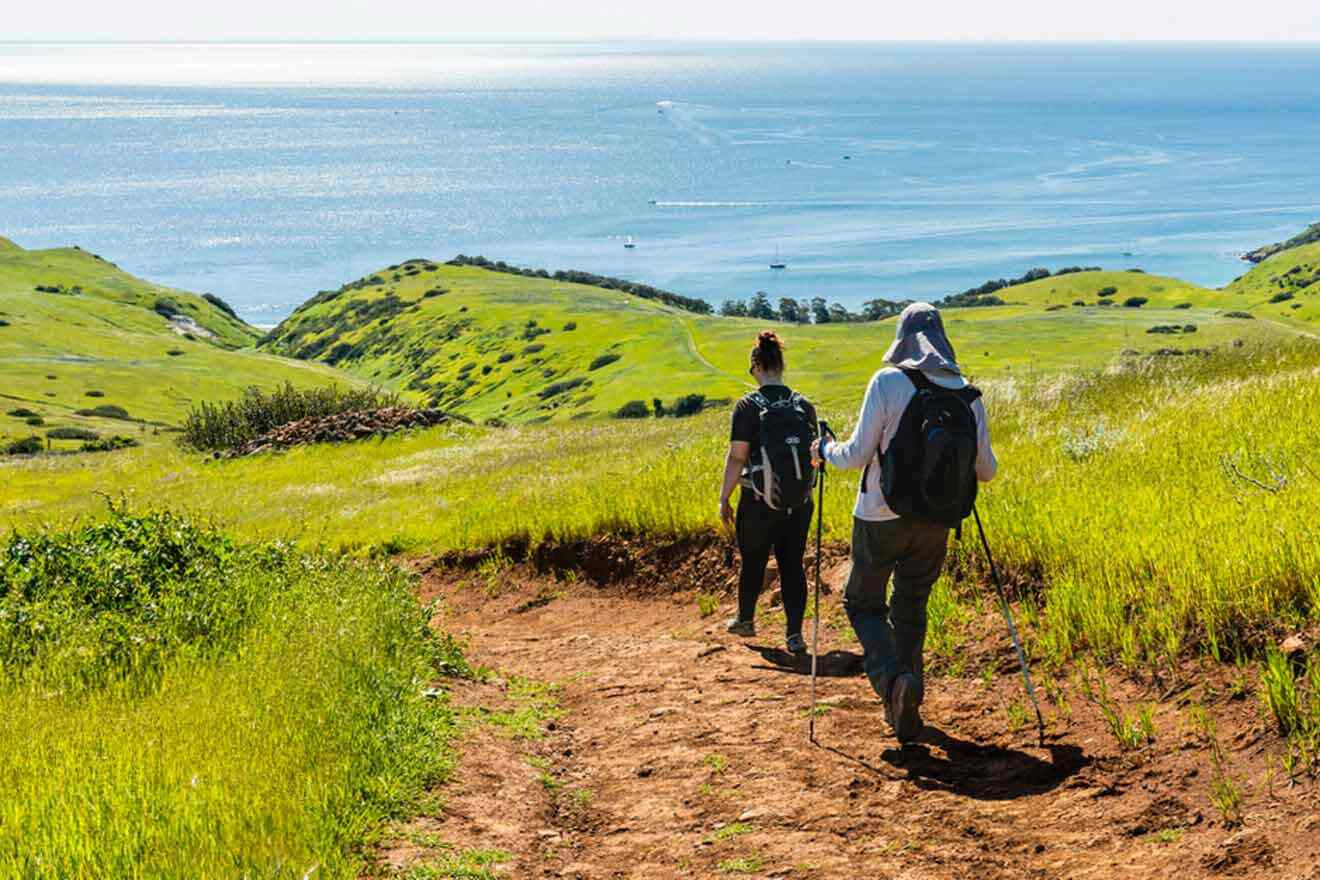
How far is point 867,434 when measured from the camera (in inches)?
261

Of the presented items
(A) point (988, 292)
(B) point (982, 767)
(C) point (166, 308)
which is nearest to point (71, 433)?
(B) point (982, 767)

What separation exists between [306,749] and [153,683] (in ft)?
6.71

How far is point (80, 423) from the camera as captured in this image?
8669 centimetres

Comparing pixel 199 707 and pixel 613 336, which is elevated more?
pixel 613 336

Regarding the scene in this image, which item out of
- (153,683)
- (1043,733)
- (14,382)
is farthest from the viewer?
(14,382)

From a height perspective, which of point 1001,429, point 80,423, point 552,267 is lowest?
point 80,423

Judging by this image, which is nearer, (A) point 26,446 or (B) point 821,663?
(B) point 821,663

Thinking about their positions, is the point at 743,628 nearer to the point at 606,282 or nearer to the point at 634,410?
the point at 634,410

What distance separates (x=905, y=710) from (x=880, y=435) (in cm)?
155

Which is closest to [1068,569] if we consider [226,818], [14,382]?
[226,818]

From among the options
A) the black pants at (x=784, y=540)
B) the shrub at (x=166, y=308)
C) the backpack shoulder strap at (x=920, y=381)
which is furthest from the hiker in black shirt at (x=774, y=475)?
the shrub at (x=166, y=308)

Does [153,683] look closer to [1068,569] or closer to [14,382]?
[1068,569]

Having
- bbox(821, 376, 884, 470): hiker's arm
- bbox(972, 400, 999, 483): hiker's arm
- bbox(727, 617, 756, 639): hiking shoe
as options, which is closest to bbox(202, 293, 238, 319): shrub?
→ bbox(727, 617, 756, 639): hiking shoe

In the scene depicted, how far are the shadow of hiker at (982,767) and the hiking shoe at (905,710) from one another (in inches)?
4.2
